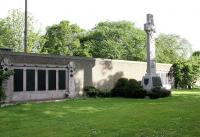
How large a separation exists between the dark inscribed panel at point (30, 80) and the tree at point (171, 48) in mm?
40164

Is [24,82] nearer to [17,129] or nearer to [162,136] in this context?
[17,129]

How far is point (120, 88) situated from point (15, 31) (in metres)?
22.3

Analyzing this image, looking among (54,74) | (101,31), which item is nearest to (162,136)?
(54,74)

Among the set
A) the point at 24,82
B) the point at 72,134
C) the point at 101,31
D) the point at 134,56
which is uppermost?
the point at 101,31

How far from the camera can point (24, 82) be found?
22.0m

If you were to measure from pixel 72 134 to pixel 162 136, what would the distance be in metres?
2.51

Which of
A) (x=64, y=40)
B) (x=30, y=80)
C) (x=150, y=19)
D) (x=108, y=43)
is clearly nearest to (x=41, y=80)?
(x=30, y=80)

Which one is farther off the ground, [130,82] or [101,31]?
[101,31]

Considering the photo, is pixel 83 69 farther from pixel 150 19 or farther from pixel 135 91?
pixel 150 19

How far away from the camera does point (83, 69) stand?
2684 centimetres

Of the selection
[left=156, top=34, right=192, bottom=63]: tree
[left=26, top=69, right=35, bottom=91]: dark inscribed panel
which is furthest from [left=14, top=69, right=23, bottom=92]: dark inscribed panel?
[left=156, top=34, right=192, bottom=63]: tree

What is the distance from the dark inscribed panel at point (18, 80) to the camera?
21516 millimetres

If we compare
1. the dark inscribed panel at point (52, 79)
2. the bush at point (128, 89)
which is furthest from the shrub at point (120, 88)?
the dark inscribed panel at point (52, 79)

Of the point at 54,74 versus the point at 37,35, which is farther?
the point at 37,35
